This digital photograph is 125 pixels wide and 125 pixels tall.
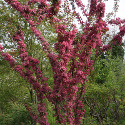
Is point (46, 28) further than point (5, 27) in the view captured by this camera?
Yes

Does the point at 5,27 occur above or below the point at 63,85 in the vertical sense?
above

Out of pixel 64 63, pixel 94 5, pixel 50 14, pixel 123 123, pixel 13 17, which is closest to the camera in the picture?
pixel 64 63

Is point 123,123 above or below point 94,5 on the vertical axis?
below

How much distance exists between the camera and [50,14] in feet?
7.51

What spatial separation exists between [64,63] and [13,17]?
553 centimetres

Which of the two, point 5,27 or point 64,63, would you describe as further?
point 5,27

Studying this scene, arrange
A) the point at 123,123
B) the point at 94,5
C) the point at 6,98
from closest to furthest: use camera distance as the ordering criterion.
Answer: the point at 94,5, the point at 123,123, the point at 6,98

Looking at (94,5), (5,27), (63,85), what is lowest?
(63,85)

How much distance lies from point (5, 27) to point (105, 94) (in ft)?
18.5

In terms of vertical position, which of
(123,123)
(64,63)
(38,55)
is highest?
(38,55)

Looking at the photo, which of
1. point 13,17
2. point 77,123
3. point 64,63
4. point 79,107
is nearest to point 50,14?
point 64,63

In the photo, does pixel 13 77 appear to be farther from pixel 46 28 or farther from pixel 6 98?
pixel 46 28

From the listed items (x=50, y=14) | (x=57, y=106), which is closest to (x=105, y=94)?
(x=57, y=106)

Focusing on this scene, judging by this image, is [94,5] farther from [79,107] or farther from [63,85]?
[79,107]
